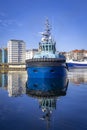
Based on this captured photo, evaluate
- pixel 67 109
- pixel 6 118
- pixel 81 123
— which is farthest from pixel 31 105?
pixel 81 123

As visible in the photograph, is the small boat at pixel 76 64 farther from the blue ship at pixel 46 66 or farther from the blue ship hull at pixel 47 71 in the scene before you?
the blue ship hull at pixel 47 71

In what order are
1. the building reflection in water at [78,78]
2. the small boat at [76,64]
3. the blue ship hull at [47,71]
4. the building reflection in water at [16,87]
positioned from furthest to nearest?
the small boat at [76,64] → the building reflection in water at [78,78] → the blue ship hull at [47,71] → the building reflection in water at [16,87]

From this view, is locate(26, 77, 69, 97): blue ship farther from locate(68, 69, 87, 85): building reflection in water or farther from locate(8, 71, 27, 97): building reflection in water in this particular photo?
locate(68, 69, 87, 85): building reflection in water

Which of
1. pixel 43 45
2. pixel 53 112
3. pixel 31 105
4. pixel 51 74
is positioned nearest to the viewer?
pixel 53 112

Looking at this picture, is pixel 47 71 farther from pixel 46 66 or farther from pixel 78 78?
pixel 78 78

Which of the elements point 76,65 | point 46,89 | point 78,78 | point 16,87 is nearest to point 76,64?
point 76,65

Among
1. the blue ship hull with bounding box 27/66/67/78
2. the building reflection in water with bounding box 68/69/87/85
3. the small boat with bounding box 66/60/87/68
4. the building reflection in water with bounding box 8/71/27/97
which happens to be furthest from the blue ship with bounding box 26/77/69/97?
the small boat with bounding box 66/60/87/68

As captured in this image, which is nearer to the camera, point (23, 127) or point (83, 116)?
point (23, 127)

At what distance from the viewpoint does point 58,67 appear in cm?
4712

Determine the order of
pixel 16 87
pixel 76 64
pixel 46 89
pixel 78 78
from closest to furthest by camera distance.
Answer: pixel 46 89 → pixel 16 87 → pixel 78 78 → pixel 76 64

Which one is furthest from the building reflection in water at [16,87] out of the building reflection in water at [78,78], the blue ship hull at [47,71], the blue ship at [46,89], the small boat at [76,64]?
the small boat at [76,64]

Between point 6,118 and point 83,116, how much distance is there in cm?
542

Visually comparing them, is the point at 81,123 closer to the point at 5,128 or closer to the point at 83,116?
the point at 83,116

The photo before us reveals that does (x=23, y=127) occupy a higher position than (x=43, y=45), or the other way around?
(x=43, y=45)
